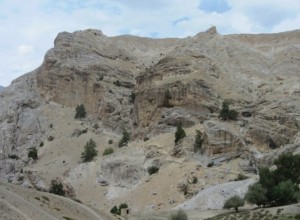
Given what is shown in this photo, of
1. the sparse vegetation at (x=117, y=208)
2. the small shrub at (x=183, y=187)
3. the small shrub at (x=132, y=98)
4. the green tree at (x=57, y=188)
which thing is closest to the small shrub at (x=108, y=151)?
the green tree at (x=57, y=188)

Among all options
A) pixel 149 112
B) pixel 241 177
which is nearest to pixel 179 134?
pixel 149 112

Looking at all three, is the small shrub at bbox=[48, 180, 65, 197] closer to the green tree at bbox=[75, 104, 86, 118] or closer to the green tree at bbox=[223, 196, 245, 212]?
the green tree at bbox=[75, 104, 86, 118]

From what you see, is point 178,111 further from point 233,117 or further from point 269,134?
point 269,134

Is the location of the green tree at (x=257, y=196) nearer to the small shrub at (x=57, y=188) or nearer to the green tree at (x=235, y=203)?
the green tree at (x=235, y=203)

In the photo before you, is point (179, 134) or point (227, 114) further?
point (227, 114)

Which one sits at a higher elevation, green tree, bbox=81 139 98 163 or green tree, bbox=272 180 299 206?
green tree, bbox=81 139 98 163

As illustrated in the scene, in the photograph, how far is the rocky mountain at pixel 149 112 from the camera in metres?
65.4

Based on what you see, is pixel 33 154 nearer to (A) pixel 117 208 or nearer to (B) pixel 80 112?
(B) pixel 80 112

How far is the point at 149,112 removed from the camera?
81000mm

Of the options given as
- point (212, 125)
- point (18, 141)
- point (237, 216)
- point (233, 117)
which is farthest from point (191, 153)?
point (18, 141)

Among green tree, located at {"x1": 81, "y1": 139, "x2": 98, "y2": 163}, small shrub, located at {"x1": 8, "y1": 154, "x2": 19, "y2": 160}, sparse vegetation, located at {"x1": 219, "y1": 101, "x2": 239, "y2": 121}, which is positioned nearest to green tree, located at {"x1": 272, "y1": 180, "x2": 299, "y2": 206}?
sparse vegetation, located at {"x1": 219, "y1": 101, "x2": 239, "y2": 121}

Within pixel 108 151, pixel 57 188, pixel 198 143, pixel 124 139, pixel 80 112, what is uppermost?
pixel 80 112

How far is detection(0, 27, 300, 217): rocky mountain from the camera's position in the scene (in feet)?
215

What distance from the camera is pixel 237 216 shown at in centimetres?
4331
